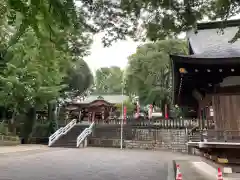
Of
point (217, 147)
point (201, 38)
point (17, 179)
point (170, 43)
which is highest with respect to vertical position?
point (170, 43)

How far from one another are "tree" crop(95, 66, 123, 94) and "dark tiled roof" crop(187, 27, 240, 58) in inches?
1643

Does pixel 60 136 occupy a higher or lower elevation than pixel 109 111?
lower

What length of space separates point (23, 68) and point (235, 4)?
13.2 meters

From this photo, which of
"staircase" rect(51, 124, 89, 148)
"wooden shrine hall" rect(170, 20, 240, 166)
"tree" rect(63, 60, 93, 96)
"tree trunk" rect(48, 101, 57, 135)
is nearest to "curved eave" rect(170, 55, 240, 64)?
"wooden shrine hall" rect(170, 20, 240, 166)

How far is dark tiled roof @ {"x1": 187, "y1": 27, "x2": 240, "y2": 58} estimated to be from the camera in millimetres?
8867

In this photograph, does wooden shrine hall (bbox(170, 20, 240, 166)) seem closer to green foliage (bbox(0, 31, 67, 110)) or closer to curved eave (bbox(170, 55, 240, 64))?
curved eave (bbox(170, 55, 240, 64))

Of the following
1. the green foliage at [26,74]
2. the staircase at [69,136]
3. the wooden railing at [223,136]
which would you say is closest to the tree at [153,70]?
the staircase at [69,136]

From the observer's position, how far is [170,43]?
1231 inches

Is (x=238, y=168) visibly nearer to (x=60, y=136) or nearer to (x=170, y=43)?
(x=60, y=136)

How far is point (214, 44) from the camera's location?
11.0 m

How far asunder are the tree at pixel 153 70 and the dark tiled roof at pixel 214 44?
16.4 meters

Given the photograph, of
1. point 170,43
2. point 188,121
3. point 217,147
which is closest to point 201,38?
point 217,147

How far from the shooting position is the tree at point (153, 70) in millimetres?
30719

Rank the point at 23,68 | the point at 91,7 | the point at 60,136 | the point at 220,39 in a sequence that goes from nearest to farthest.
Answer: the point at 91,7
the point at 220,39
the point at 23,68
the point at 60,136
